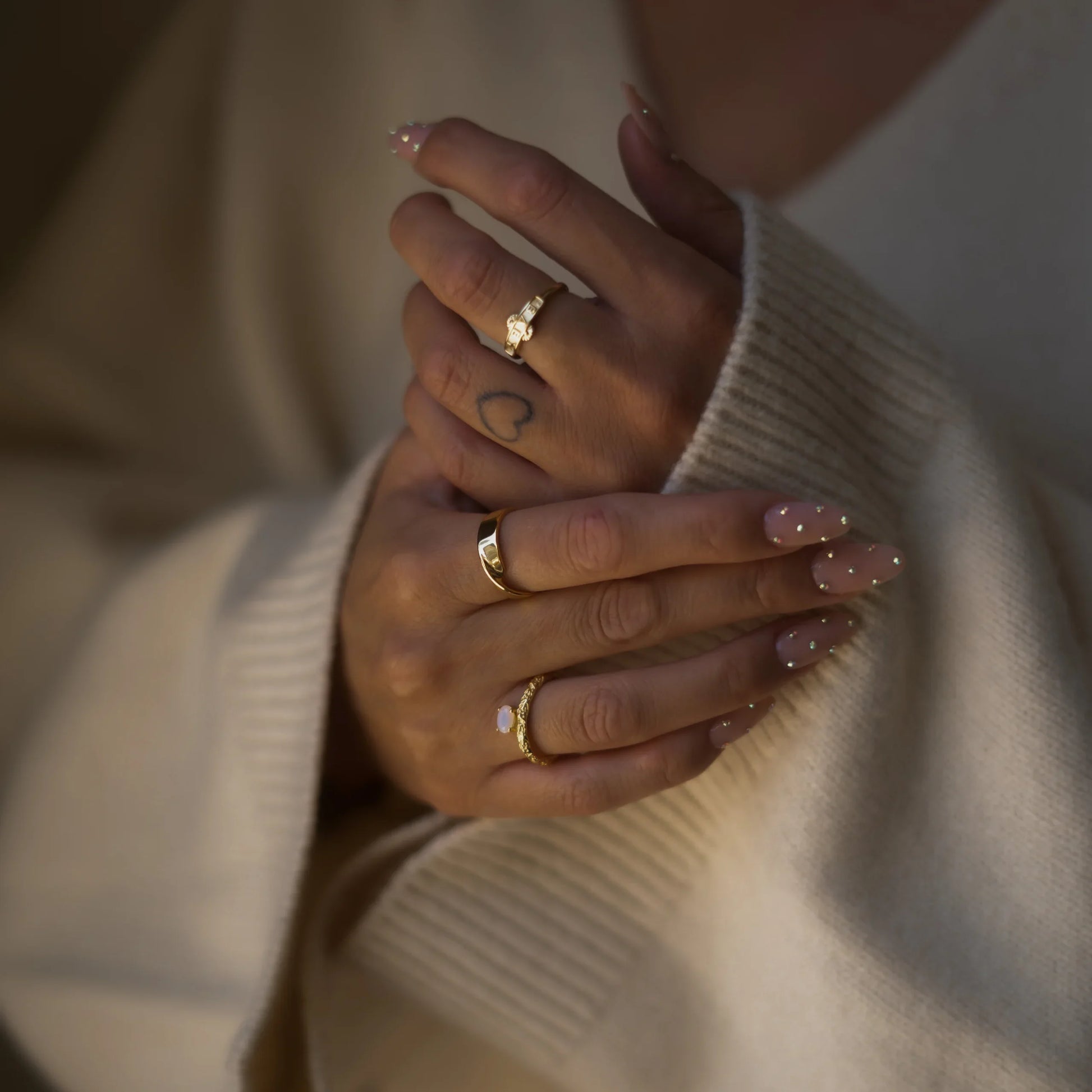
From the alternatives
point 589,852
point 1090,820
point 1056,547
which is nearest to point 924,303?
point 1056,547

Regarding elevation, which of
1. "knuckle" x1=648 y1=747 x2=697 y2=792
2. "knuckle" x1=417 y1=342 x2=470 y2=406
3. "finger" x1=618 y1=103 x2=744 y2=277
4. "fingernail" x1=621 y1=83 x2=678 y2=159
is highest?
"fingernail" x1=621 y1=83 x2=678 y2=159

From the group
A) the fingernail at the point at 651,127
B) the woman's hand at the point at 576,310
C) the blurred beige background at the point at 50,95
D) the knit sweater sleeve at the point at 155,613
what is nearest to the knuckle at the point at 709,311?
the woman's hand at the point at 576,310

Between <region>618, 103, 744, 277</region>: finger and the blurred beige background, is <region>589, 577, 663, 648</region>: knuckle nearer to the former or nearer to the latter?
<region>618, 103, 744, 277</region>: finger

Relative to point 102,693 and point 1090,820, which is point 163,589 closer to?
point 102,693

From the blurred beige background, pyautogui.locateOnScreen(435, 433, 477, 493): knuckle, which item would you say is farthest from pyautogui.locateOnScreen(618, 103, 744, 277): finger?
the blurred beige background

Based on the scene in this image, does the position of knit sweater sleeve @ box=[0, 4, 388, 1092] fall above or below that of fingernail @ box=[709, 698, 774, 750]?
below

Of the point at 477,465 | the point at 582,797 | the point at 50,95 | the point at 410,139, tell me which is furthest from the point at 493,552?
the point at 50,95

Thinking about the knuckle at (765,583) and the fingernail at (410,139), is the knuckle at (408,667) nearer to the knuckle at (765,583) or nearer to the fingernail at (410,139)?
the knuckle at (765,583)
